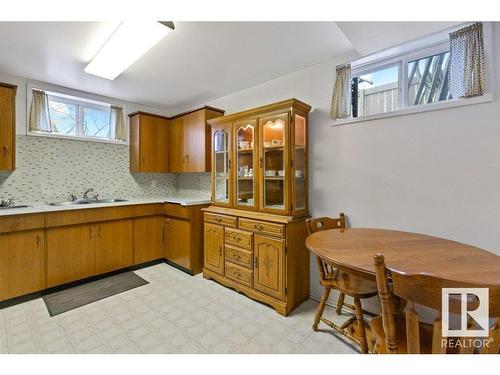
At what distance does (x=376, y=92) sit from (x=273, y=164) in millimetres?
1174

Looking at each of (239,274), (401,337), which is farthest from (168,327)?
(401,337)

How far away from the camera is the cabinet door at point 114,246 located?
2.95m

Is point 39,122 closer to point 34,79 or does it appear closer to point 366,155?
point 34,79

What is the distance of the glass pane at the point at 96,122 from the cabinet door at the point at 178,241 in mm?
1636

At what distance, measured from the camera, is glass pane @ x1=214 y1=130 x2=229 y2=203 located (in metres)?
2.90

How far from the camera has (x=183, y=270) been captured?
3.23 m

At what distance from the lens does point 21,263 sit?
2.40 m

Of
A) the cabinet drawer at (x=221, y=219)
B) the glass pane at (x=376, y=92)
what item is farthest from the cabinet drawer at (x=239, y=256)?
the glass pane at (x=376, y=92)

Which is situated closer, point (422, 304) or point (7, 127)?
point (422, 304)

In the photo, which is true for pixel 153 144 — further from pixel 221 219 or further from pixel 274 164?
pixel 274 164

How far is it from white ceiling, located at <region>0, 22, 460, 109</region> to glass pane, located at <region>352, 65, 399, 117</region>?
0.26 meters

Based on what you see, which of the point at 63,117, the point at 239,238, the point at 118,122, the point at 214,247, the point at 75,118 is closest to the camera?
the point at 239,238
